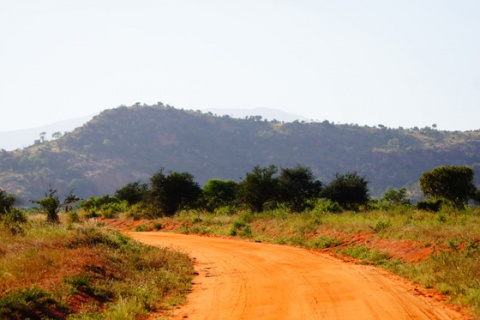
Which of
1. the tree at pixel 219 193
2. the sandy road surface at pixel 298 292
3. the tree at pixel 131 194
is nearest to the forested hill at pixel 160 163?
the tree at pixel 131 194

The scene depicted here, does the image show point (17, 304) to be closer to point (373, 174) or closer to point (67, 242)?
point (67, 242)

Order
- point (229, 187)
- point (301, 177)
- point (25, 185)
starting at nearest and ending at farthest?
point (301, 177), point (229, 187), point (25, 185)

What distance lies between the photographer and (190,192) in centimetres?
4078

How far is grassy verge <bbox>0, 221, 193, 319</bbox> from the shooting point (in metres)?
9.70

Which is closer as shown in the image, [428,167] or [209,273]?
[209,273]

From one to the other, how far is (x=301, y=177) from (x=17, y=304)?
3211 cm

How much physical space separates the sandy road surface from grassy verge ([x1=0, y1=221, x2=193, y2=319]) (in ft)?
2.96

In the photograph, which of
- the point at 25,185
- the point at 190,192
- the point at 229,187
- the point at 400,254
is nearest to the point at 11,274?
the point at 400,254

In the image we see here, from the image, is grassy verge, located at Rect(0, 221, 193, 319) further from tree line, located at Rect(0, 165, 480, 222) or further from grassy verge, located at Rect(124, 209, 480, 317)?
tree line, located at Rect(0, 165, 480, 222)

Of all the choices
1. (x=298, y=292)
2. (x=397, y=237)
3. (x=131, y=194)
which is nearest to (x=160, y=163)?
(x=131, y=194)

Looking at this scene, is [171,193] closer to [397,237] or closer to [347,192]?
[347,192]

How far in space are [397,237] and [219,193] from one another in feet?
102

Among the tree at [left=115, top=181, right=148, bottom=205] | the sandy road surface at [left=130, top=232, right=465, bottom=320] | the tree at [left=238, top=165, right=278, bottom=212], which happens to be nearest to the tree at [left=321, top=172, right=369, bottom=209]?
the tree at [left=238, top=165, right=278, bottom=212]

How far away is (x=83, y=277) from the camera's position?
11.7 metres
